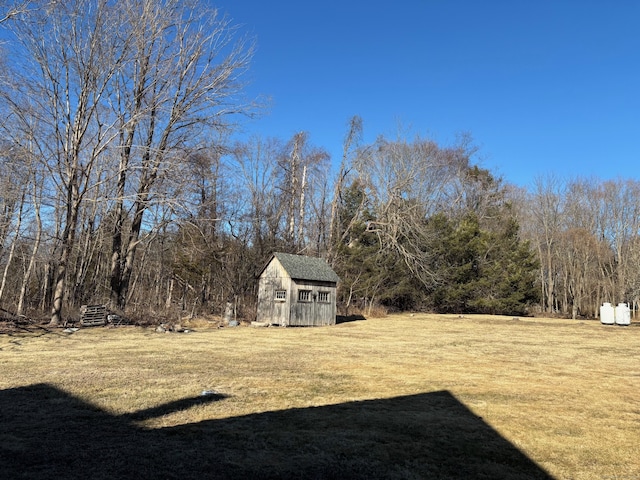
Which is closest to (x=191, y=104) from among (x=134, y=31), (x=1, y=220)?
(x=134, y=31)

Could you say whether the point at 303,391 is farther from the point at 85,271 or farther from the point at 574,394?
the point at 85,271

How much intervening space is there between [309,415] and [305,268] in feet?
56.9

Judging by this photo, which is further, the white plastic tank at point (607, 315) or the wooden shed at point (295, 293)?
the white plastic tank at point (607, 315)

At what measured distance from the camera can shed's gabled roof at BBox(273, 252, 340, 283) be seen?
22406mm

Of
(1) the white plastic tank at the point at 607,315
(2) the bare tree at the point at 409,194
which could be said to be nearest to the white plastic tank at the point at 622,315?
(1) the white plastic tank at the point at 607,315

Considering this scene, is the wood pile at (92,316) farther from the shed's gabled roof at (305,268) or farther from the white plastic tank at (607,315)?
the white plastic tank at (607,315)

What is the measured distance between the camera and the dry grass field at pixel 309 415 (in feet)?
13.6

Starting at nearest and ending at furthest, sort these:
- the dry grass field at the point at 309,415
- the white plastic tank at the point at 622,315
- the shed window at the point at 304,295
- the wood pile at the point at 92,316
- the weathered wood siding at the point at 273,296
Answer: the dry grass field at the point at 309,415, the wood pile at the point at 92,316, the weathered wood siding at the point at 273,296, the shed window at the point at 304,295, the white plastic tank at the point at 622,315

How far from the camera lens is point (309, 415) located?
19.3 ft

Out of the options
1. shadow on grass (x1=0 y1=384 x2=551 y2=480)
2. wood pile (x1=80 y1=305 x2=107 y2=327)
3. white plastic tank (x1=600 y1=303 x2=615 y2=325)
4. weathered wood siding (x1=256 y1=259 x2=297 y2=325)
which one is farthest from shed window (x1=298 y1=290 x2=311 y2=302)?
white plastic tank (x1=600 y1=303 x2=615 y2=325)

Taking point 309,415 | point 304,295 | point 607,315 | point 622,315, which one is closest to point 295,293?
point 304,295

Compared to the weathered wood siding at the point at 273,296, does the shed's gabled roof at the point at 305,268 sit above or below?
above

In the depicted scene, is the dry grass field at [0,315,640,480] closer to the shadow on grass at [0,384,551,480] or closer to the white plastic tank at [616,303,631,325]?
the shadow on grass at [0,384,551,480]

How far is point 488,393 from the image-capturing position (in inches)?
296
